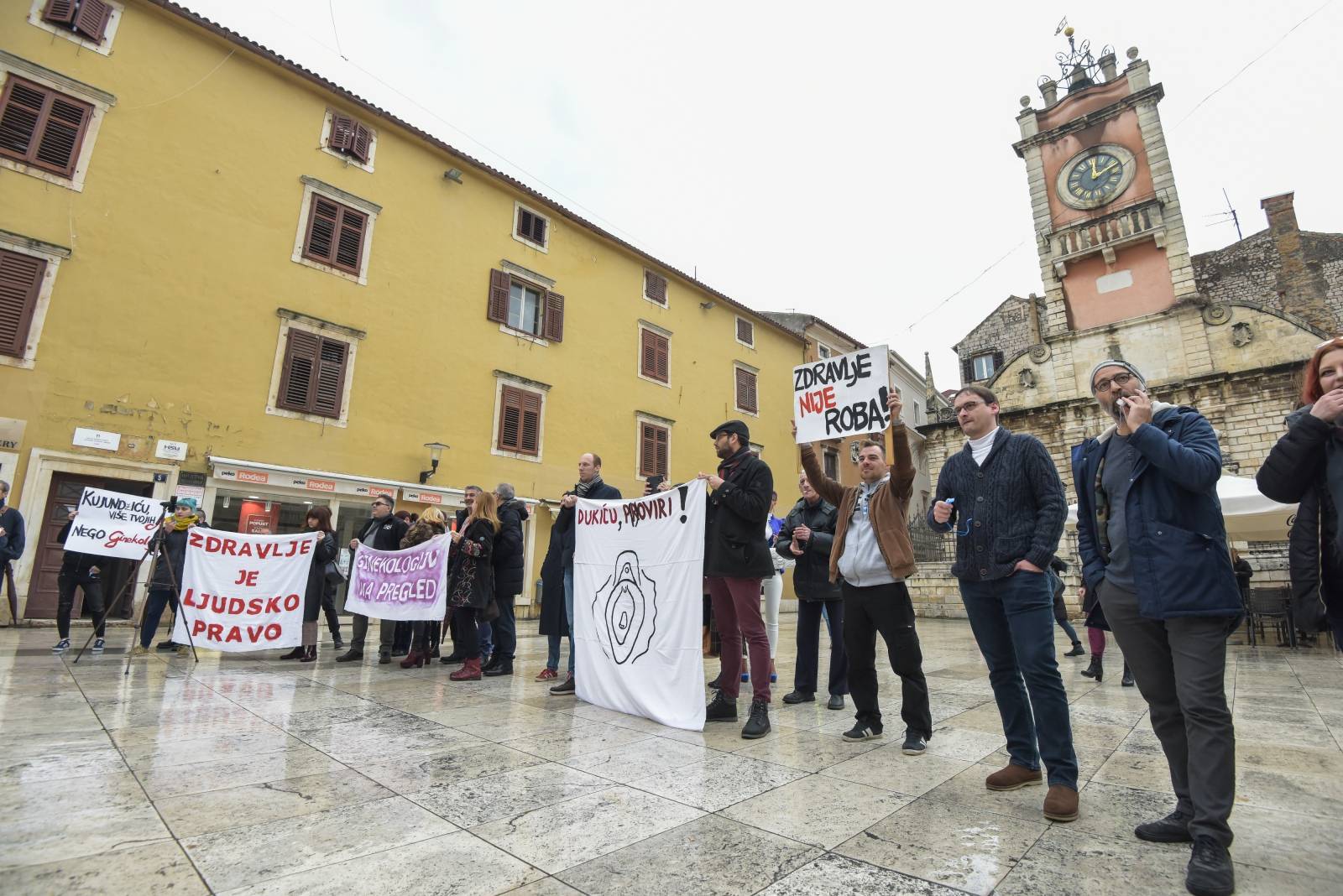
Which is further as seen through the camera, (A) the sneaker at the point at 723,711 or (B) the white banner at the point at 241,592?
(B) the white banner at the point at 241,592

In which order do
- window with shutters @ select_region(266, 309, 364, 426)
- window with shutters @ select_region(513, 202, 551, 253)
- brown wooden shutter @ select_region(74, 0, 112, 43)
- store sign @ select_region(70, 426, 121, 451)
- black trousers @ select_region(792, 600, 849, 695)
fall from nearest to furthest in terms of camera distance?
black trousers @ select_region(792, 600, 849, 695), store sign @ select_region(70, 426, 121, 451), brown wooden shutter @ select_region(74, 0, 112, 43), window with shutters @ select_region(266, 309, 364, 426), window with shutters @ select_region(513, 202, 551, 253)

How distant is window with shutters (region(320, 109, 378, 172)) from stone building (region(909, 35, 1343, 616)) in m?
16.7

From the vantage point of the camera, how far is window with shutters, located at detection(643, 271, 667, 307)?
2042cm

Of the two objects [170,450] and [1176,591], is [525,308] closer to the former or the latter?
[170,450]

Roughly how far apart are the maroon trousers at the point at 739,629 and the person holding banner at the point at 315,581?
4.85m

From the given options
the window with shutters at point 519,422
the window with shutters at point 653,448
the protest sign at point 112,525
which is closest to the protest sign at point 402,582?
the protest sign at point 112,525

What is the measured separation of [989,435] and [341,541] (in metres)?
12.9

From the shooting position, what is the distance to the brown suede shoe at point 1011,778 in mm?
2781

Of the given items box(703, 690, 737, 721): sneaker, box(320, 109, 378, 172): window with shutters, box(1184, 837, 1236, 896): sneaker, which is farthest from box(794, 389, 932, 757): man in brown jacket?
box(320, 109, 378, 172): window with shutters

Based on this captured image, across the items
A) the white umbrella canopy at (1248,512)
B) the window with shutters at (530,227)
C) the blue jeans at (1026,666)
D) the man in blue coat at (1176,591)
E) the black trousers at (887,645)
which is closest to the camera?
the man in blue coat at (1176,591)

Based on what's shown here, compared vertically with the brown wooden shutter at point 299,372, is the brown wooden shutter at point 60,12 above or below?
above

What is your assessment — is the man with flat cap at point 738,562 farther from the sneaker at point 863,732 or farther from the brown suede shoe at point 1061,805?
the brown suede shoe at point 1061,805

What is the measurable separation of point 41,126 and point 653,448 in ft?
47.2

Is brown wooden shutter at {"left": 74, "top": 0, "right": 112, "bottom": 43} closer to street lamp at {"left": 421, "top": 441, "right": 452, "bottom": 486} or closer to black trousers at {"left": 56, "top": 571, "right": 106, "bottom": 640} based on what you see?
street lamp at {"left": 421, "top": 441, "right": 452, "bottom": 486}
